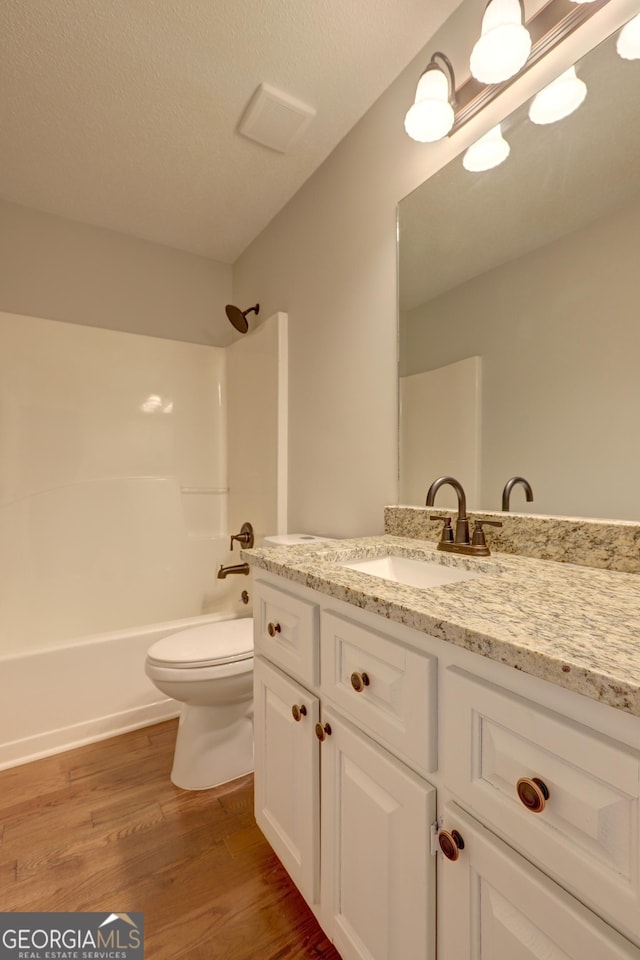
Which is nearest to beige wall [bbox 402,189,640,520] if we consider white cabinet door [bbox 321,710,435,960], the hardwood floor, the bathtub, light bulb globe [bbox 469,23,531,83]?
light bulb globe [bbox 469,23,531,83]

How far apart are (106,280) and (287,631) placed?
2233mm

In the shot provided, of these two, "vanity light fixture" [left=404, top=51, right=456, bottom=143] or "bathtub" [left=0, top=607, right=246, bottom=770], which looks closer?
"vanity light fixture" [left=404, top=51, right=456, bottom=143]

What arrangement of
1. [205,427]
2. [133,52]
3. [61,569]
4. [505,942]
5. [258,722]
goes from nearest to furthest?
1. [505,942]
2. [258,722]
3. [133,52]
4. [61,569]
5. [205,427]

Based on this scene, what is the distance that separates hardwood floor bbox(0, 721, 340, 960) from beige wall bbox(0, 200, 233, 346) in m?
2.11

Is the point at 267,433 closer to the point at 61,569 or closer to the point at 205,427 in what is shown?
the point at 205,427

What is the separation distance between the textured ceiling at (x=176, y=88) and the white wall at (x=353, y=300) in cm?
11

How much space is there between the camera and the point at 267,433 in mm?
2191

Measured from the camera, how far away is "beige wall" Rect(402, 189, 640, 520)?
902 millimetres

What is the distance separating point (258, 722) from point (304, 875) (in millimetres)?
325

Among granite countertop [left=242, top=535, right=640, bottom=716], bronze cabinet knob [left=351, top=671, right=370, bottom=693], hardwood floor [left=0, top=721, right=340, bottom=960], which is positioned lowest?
hardwood floor [left=0, top=721, right=340, bottom=960]

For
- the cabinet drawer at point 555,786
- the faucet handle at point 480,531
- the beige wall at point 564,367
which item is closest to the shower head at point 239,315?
the beige wall at point 564,367

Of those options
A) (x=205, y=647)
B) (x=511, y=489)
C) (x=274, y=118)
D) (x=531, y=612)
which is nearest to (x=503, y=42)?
(x=274, y=118)

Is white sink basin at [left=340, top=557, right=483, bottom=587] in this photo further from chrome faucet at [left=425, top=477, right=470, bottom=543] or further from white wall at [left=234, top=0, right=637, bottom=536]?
white wall at [left=234, top=0, right=637, bottom=536]

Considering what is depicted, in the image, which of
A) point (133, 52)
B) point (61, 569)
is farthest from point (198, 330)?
point (61, 569)
